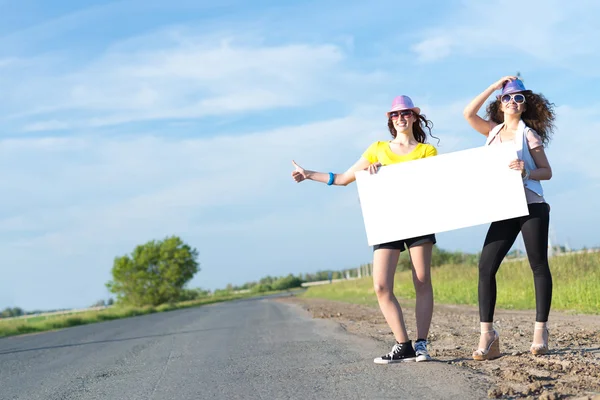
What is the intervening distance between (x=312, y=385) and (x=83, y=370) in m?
4.11

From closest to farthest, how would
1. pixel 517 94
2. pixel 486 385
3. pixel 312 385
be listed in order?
1. pixel 486 385
2. pixel 312 385
3. pixel 517 94

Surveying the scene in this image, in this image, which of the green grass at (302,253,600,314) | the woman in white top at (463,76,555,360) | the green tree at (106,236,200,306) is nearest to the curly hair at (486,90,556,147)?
the woman in white top at (463,76,555,360)

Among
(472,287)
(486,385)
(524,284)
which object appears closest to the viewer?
(486,385)

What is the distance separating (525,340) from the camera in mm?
7531

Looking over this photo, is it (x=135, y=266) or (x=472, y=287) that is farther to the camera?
(x=135, y=266)

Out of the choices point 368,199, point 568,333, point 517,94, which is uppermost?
point 517,94

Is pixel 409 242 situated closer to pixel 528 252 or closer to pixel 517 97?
pixel 528 252

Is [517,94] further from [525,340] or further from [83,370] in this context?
[83,370]

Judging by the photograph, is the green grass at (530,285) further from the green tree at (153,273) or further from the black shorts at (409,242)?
the green tree at (153,273)

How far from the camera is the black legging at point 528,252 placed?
5.96m

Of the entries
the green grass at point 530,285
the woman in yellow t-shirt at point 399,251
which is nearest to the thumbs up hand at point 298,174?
the woman in yellow t-shirt at point 399,251

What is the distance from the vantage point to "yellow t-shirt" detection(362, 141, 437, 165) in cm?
623

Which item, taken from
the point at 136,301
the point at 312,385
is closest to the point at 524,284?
the point at 312,385

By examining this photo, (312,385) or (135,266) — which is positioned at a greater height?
(135,266)
